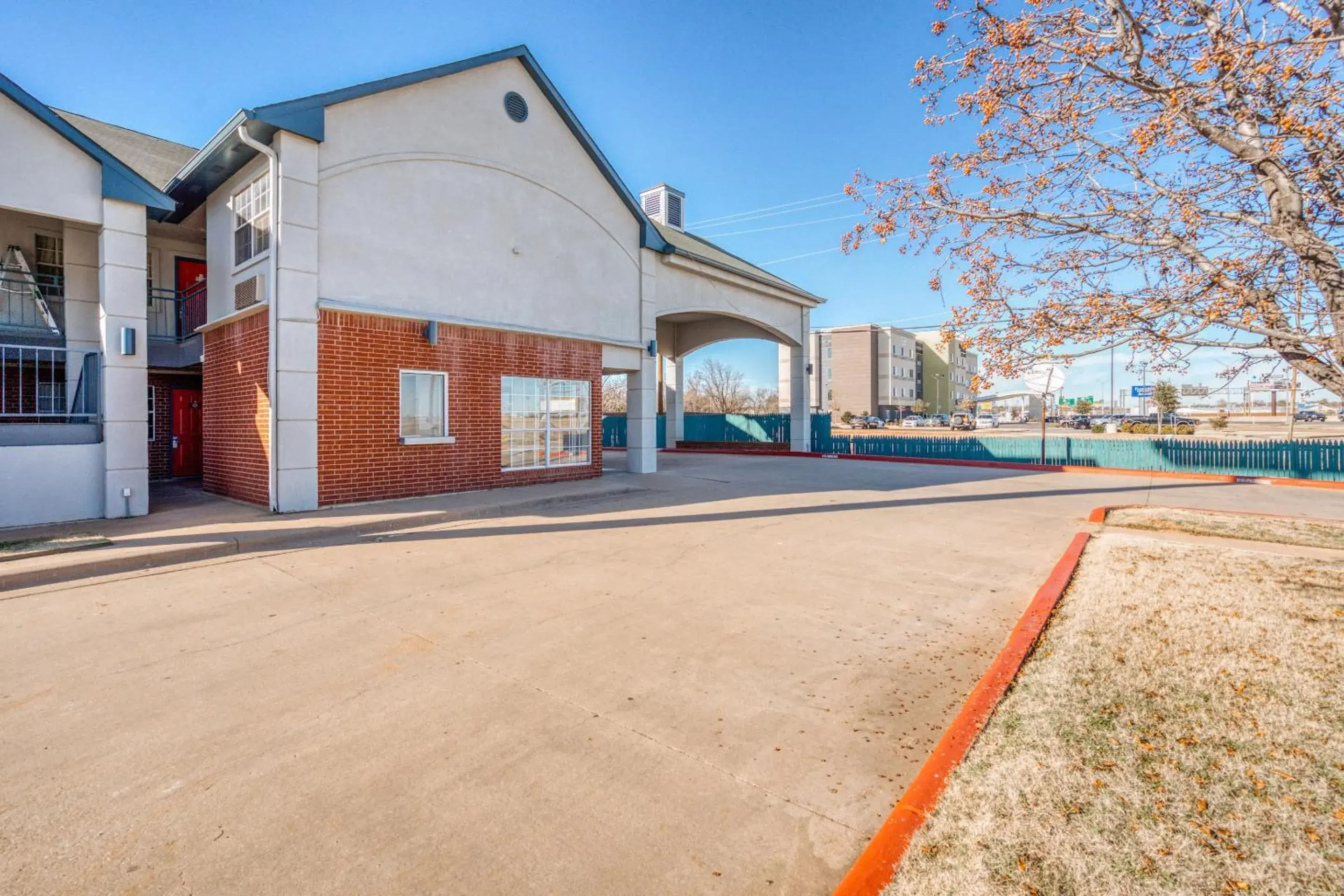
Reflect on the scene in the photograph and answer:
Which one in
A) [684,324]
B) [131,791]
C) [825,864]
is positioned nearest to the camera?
[825,864]

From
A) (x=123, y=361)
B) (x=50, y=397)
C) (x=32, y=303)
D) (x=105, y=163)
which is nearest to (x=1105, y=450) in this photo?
(x=123, y=361)

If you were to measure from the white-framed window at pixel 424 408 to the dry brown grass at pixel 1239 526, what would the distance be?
11.7 m

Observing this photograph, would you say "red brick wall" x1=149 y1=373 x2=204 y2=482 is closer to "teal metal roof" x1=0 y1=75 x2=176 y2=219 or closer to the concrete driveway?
"teal metal roof" x1=0 y1=75 x2=176 y2=219

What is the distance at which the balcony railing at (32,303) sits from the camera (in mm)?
11047

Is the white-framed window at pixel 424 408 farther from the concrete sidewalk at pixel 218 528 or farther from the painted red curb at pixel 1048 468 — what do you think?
the painted red curb at pixel 1048 468

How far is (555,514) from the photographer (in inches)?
425

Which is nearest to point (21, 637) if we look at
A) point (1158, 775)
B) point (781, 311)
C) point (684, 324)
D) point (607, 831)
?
point (607, 831)

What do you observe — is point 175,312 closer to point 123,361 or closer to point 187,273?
point 187,273

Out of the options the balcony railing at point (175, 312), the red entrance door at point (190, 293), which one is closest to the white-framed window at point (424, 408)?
the red entrance door at point (190, 293)

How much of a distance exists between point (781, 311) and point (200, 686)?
21430mm

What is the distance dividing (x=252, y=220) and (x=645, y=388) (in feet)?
29.5

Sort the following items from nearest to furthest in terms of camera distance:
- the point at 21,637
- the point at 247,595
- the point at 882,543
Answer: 1. the point at 21,637
2. the point at 247,595
3. the point at 882,543

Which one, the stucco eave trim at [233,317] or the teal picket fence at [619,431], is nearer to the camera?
the stucco eave trim at [233,317]

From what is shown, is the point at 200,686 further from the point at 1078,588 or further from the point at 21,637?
the point at 1078,588
